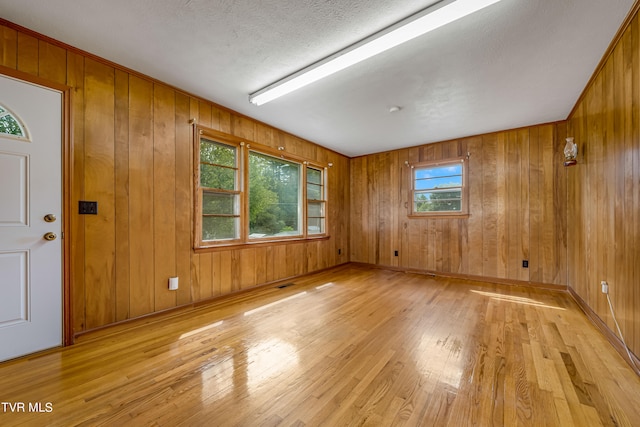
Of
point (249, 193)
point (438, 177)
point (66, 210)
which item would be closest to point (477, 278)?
point (438, 177)

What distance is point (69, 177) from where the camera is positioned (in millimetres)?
2109

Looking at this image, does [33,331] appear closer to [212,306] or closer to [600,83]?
[212,306]

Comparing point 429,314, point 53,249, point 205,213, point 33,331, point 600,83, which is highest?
point 600,83

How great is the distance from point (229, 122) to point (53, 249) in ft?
7.32

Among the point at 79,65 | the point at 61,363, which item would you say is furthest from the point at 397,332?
the point at 79,65

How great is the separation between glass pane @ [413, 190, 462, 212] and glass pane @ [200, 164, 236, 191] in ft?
11.3

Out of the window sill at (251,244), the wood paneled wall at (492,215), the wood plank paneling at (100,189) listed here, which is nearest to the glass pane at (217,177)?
the window sill at (251,244)

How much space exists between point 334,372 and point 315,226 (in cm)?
342

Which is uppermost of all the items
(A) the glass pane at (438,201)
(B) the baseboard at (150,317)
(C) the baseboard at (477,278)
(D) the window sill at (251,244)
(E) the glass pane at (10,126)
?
(E) the glass pane at (10,126)

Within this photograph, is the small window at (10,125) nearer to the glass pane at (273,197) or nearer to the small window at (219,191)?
the small window at (219,191)

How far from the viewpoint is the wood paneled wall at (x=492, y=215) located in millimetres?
3779

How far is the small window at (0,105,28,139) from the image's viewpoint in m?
1.87

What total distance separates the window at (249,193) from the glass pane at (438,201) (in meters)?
2.03

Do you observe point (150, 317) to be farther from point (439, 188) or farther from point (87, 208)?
point (439, 188)
